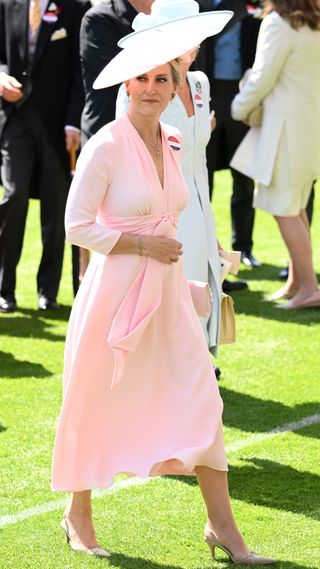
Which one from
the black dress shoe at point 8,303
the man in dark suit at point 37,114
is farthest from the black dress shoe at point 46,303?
the black dress shoe at point 8,303

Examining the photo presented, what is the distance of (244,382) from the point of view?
316 inches

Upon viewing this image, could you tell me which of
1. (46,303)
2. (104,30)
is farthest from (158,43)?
(46,303)

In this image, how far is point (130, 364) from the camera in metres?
5.11

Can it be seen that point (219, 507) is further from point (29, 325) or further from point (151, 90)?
point (29, 325)

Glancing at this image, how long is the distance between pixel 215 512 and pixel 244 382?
9.70ft

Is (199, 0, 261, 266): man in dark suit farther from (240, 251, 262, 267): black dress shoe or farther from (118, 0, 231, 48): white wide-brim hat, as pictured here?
(118, 0, 231, 48): white wide-brim hat

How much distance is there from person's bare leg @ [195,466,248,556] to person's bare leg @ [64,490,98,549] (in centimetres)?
49

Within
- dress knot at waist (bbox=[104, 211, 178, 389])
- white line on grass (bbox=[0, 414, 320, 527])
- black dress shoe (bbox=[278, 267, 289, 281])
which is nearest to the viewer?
dress knot at waist (bbox=[104, 211, 178, 389])

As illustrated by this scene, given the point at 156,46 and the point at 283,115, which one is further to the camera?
the point at 283,115

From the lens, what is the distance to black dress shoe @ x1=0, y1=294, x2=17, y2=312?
10.0 m

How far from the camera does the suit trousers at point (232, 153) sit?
11.1 meters

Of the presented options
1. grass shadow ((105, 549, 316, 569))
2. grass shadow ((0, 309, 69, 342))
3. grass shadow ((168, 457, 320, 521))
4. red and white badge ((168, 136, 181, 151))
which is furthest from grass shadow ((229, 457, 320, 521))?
grass shadow ((0, 309, 69, 342))

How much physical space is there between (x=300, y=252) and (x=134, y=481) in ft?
13.1

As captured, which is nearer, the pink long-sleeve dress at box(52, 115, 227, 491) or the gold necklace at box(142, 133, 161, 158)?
the pink long-sleeve dress at box(52, 115, 227, 491)
